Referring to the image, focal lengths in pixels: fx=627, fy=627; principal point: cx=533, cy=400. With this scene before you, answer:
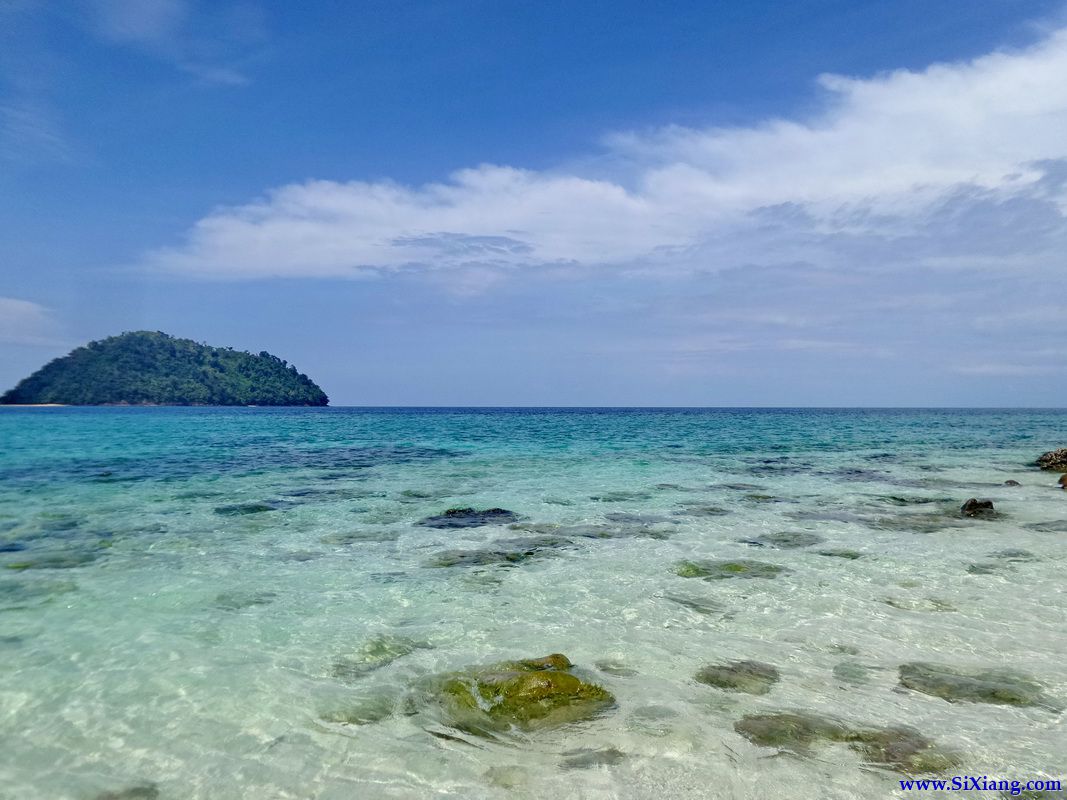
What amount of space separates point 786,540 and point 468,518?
7.50m

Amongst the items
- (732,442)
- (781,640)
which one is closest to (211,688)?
(781,640)

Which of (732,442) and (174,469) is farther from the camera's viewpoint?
(732,442)

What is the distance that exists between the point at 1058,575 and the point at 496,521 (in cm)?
1093

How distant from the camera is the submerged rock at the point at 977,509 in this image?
52.6ft

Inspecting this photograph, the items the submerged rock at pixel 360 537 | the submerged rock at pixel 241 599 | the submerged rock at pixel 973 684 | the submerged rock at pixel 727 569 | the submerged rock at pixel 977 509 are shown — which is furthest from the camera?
the submerged rock at pixel 977 509

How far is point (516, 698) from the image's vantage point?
5.98 m

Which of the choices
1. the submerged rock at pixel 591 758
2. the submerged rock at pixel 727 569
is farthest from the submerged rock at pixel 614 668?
the submerged rock at pixel 727 569

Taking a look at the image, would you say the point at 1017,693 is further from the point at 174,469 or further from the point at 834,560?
the point at 174,469

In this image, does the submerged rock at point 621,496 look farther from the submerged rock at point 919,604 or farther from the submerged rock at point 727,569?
the submerged rock at point 919,604

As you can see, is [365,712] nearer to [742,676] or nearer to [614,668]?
[614,668]

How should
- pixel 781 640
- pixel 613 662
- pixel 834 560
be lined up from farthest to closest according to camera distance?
pixel 834 560
pixel 781 640
pixel 613 662

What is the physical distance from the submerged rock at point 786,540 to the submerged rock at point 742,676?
6366 mm

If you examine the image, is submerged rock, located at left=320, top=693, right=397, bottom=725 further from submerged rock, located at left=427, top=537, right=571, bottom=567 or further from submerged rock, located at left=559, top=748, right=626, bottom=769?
submerged rock, located at left=427, top=537, right=571, bottom=567

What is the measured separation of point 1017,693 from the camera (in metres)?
6.11
